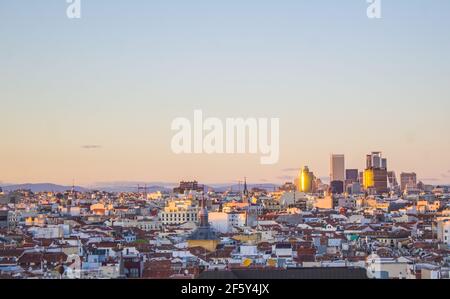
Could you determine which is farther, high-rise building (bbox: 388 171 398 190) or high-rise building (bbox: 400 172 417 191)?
high-rise building (bbox: 388 171 398 190)

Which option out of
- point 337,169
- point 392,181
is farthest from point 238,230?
point 392,181

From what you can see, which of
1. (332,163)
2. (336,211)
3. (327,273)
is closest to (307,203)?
(336,211)

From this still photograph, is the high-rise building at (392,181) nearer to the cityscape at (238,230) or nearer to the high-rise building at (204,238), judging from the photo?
the cityscape at (238,230)

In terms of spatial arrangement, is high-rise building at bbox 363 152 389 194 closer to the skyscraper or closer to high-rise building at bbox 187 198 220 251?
the skyscraper

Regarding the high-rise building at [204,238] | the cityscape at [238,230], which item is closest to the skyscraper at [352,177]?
the cityscape at [238,230]

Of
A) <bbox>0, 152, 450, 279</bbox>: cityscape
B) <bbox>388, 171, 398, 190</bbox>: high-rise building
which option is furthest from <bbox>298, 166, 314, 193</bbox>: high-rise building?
<bbox>388, 171, 398, 190</bbox>: high-rise building

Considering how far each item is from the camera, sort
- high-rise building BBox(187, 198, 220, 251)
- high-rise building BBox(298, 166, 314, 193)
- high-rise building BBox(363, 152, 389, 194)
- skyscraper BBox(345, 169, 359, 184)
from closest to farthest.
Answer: high-rise building BBox(187, 198, 220, 251) → high-rise building BBox(298, 166, 314, 193) → high-rise building BBox(363, 152, 389, 194) → skyscraper BBox(345, 169, 359, 184)
